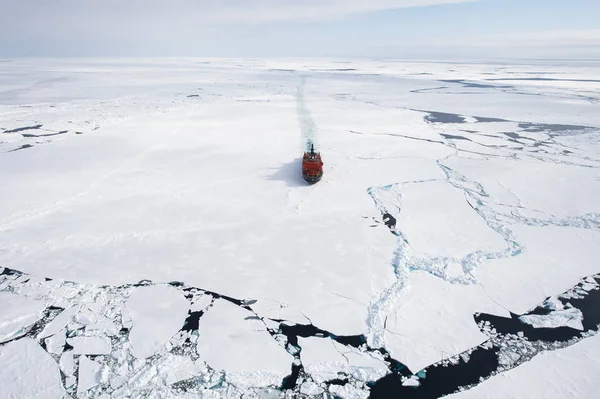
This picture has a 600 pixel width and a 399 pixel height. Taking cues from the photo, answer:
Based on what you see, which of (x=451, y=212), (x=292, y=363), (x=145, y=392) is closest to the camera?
(x=145, y=392)

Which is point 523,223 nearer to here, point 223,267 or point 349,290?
point 349,290

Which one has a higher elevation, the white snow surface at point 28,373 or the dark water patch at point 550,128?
the dark water patch at point 550,128

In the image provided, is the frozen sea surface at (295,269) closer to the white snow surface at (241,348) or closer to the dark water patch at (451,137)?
the white snow surface at (241,348)

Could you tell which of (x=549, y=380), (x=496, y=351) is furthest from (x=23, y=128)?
(x=549, y=380)

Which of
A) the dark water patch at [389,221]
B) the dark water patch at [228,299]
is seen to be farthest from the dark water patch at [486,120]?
the dark water patch at [228,299]

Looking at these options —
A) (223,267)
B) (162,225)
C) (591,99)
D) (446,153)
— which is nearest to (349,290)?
(223,267)

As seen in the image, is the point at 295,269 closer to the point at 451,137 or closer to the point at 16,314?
the point at 16,314
